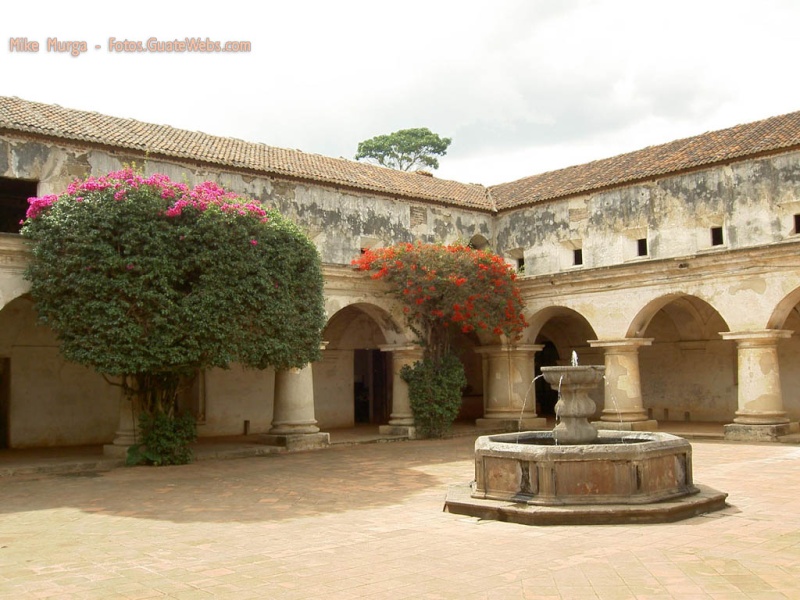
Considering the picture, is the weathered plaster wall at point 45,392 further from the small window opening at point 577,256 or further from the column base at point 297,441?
the small window opening at point 577,256

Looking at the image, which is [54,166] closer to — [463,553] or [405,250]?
[405,250]

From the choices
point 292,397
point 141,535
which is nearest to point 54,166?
point 292,397

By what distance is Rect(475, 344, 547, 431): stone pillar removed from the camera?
21703 millimetres

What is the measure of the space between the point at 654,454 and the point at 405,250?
1125 centimetres

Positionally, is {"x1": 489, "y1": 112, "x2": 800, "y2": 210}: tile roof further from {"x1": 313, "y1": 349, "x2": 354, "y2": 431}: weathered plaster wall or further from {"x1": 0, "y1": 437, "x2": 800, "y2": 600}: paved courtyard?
{"x1": 0, "y1": 437, "x2": 800, "y2": 600}: paved courtyard

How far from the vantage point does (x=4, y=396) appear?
18.2 m

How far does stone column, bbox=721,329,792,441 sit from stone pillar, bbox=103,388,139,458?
41.1ft

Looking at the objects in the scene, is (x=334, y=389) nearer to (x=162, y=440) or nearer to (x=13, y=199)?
(x=162, y=440)

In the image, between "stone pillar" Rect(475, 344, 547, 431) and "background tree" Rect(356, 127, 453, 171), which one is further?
"background tree" Rect(356, 127, 453, 171)

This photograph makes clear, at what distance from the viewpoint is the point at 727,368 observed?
2189cm

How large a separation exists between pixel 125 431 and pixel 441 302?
779cm

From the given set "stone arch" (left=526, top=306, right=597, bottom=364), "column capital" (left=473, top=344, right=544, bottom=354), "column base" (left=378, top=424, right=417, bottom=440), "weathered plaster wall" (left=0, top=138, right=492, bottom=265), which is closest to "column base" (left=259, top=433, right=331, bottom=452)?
"column base" (left=378, top=424, right=417, bottom=440)

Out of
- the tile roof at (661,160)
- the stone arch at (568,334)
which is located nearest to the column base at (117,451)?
the stone arch at (568,334)

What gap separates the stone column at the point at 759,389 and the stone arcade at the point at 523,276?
31 millimetres
